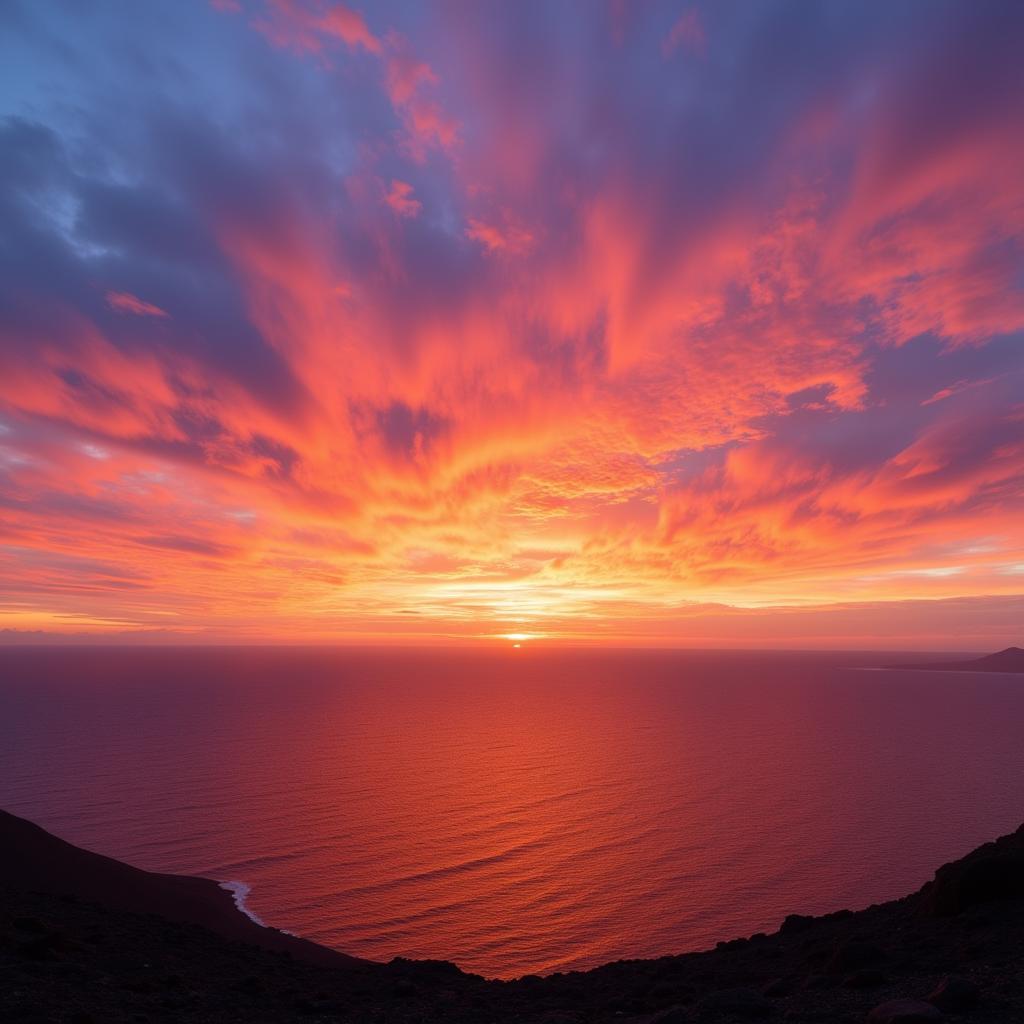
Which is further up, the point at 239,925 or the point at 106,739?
the point at 106,739

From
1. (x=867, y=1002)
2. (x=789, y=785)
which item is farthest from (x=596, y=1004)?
(x=789, y=785)

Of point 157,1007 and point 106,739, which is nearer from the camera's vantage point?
point 157,1007

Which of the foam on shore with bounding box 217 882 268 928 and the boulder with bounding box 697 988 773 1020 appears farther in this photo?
the foam on shore with bounding box 217 882 268 928

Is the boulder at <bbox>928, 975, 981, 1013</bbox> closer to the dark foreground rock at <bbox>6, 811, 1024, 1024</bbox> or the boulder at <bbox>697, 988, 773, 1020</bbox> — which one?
the dark foreground rock at <bbox>6, 811, 1024, 1024</bbox>

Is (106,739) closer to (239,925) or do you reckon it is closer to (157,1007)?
(239,925)

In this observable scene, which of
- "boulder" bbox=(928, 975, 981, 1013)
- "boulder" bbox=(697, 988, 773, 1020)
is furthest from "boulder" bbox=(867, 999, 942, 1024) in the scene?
"boulder" bbox=(697, 988, 773, 1020)

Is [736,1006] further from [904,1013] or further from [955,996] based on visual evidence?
[955,996]

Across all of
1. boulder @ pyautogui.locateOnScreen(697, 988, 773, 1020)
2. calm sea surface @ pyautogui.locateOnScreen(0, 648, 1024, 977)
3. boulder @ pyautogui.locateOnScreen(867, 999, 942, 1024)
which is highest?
boulder @ pyautogui.locateOnScreen(867, 999, 942, 1024)
